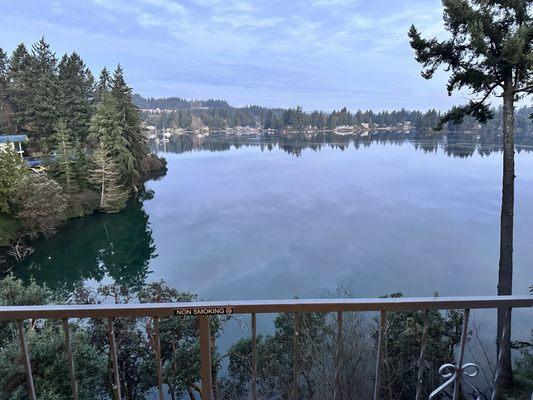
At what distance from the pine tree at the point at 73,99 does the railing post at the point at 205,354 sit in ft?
108

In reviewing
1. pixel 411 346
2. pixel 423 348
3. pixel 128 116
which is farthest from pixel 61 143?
pixel 423 348

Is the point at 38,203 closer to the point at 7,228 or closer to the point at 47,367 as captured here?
the point at 7,228

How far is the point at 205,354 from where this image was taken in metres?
1.72

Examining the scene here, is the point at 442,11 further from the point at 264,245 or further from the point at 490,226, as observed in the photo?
the point at 490,226

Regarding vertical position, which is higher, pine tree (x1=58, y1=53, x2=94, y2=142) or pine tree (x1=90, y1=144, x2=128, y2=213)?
pine tree (x1=58, y1=53, x2=94, y2=142)

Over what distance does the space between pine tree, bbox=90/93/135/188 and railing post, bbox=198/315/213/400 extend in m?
27.0

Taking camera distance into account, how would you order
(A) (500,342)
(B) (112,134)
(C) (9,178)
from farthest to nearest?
(B) (112,134), (C) (9,178), (A) (500,342)

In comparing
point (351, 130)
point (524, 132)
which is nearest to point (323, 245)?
point (524, 132)

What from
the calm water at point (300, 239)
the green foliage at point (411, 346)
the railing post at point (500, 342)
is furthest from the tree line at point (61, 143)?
the railing post at point (500, 342)

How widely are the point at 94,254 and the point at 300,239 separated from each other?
37.6 ft

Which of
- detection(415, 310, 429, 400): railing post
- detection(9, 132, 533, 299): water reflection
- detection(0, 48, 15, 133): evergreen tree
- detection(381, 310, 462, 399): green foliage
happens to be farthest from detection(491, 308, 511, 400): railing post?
detection(0, 48, 15, 133): evergreen tree

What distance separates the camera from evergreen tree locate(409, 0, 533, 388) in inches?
300

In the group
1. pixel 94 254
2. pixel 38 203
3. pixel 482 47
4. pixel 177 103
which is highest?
pixel 177 103

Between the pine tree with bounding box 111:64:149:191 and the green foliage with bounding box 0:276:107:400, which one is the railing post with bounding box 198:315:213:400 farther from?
the pine tree with bounding box 111:64:149:191
